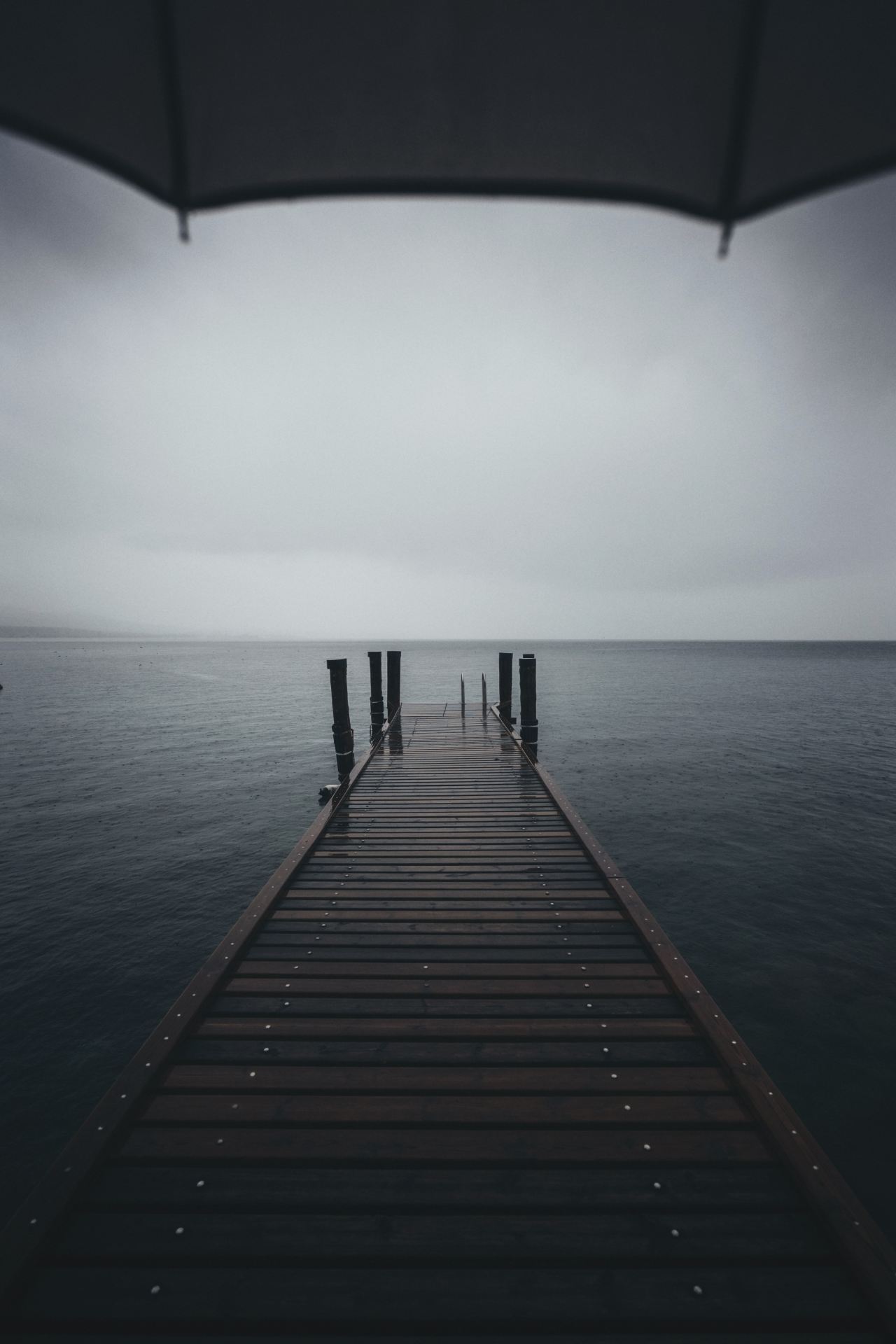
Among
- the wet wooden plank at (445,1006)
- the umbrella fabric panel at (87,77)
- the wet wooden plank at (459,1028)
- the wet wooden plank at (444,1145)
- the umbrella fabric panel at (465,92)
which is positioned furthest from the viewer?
the wet wooden plank at (445,1006)

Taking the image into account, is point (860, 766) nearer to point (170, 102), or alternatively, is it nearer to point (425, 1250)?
point (425, 1250)

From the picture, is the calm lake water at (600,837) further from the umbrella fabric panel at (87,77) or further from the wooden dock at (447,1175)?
the umbrella fabric panel at (87,77)

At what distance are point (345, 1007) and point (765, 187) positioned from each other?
5.35 meters

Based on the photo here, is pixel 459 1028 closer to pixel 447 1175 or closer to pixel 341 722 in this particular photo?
pixel 447 1175

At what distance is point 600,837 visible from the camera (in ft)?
46.0

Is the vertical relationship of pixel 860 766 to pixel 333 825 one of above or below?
below

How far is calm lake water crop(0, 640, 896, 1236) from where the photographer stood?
634 cm

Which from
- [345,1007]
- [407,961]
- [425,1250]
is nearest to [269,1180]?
[425,1250]

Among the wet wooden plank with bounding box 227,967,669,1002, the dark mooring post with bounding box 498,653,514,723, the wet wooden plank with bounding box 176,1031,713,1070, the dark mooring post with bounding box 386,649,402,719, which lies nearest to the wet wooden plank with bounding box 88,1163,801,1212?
the wet wooden plank with bounding box 176,1031,713,1070

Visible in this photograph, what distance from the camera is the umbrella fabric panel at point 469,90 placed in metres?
1.49

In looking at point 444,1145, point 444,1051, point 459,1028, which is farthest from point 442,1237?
point 459,1028

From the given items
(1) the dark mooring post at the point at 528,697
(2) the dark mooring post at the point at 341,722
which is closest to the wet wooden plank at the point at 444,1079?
(2) the dark mooring post at the point at 341,722

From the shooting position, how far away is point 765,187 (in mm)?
1749

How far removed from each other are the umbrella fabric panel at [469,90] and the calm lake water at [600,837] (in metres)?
8.26
